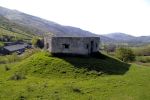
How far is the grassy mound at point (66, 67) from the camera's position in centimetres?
4597

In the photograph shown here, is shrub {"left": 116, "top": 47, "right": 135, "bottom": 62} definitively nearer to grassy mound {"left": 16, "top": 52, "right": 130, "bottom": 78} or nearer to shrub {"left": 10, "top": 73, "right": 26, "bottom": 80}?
grassy mound {"left": 16, "top": 52, "right": 130, "bottom": 78}

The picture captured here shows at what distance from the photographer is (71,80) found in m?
→ 43.0

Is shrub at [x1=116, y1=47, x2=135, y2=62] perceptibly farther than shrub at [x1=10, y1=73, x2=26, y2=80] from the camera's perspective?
Yes

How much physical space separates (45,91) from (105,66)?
54.1ft

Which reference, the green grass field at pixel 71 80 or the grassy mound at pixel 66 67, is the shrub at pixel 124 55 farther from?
the grassy mound at pixel 66 67

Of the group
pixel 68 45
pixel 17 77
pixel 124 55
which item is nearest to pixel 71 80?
pixel 17 77

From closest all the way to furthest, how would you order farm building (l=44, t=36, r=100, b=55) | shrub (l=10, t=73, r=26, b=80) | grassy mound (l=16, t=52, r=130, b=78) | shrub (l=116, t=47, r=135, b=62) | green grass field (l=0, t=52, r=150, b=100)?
green grass field (l=0, t=52, r=150, b=100)
shrub (l=10, t=73, r=26, b=80)
grassy mound (l=16, t=52, r=130, b=78)
farm building (l=44, t=36, r=100, b=55)
shrub (l=116, t=47, r=135, b=62)

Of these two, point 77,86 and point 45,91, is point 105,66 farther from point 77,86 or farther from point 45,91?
point 45,91

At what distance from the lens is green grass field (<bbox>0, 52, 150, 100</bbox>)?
1414 inches

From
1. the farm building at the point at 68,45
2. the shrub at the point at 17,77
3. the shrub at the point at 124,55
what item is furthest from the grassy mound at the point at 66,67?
the shrub at the point at 124,55

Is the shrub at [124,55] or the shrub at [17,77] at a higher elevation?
the shrub at [124,55]

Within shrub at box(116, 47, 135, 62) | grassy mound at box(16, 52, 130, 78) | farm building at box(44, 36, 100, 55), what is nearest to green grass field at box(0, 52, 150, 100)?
grassy mound at box(16, 52, 130, 78)

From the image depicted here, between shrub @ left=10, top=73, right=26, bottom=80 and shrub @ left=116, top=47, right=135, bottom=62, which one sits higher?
shrub @ left=116, top=47, right=135, bottom=62

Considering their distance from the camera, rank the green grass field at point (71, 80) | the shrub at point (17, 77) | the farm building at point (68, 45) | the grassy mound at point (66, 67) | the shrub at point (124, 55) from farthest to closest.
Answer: the shrub at point (124, 55), the farm building at point (68, 45), the grassy mound at point (66, 67), the shrub at point (17, 77), the green grass field at point (71, 80)
